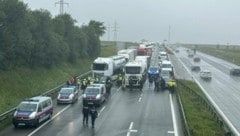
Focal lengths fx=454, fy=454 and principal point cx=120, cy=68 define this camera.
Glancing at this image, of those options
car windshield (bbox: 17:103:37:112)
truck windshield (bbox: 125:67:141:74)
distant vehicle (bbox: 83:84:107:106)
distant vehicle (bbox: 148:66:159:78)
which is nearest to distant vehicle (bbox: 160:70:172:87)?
distant vehicle (bbox: 148:66:159:78)

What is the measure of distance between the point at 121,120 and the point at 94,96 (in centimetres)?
647

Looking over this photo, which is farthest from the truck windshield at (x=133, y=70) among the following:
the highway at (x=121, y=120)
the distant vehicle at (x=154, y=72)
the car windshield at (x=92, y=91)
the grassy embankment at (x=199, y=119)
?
the car windshield at (x=92, y=91)

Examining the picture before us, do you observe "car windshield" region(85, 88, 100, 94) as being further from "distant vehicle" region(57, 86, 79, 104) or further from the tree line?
the tree line

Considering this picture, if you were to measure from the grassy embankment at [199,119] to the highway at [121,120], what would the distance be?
3.02ft

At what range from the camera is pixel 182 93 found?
46.5m

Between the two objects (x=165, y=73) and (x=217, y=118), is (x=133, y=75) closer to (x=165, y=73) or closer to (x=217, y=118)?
(x=165, y=73)

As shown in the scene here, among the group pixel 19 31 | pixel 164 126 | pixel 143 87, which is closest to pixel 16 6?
pixel 19 31

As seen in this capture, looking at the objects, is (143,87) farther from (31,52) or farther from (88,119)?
(88,119)

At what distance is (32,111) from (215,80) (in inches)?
1717

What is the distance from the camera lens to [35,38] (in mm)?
53281

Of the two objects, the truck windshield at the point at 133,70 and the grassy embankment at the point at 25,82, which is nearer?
the grassy embankment at the point at 25,82

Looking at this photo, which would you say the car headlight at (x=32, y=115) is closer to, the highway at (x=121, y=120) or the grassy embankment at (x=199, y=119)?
the highway at (x=121, y=120)

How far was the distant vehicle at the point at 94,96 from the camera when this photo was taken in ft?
122

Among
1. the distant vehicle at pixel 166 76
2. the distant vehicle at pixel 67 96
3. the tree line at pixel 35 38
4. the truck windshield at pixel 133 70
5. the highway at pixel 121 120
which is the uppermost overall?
the tree line at pixel 35 38
